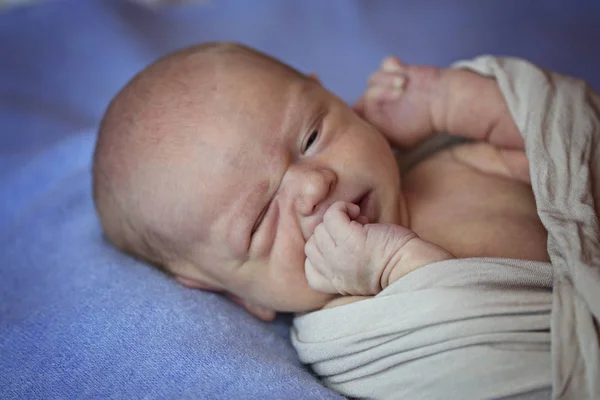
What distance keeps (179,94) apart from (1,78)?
1.01 metres

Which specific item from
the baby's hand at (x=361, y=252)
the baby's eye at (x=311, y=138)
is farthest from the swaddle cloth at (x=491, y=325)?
the baby's eye at (x=311, y=138)

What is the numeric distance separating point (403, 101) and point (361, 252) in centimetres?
46

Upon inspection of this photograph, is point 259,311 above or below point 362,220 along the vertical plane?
below

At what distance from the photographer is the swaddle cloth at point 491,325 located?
2.70ft

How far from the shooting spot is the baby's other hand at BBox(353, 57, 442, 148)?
50.8 inches

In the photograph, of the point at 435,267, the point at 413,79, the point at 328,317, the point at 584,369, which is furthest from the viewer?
the point at 413,79

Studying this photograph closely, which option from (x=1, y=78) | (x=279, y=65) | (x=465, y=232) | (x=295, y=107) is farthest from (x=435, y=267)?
(x=1, y=78)

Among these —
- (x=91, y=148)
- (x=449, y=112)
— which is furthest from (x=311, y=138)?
(x=91, y=148)

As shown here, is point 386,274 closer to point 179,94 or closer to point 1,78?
point 179,94

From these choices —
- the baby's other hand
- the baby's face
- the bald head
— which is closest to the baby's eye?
the baby's face

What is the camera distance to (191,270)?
1.13 m

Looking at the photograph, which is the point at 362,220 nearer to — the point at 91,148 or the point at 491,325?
the point at 491,325

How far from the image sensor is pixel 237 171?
39.9 inches

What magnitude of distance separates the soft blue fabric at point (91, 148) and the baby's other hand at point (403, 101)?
0.42m
